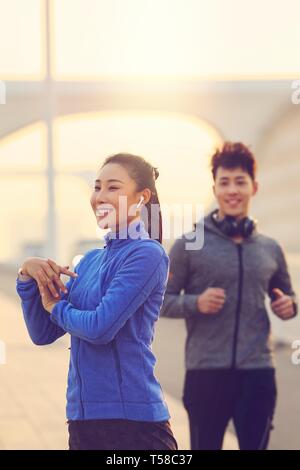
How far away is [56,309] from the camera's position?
2.35 metres

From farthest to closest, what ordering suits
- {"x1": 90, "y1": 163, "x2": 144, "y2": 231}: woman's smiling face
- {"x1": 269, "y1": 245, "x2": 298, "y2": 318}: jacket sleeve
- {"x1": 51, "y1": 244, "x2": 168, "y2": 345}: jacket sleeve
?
{"x1": 269, "y1": 245, "x2": 298, "y2": 318}: jacket sleeve, {"x1": 90, "y1": 163, "x2": 144, "y2": 231}: woman's smiling face, {"x1": 51, "y1": 244, "x2": 168, "y2": 345}: jacket sleeve

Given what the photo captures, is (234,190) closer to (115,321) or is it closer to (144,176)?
(144,176)

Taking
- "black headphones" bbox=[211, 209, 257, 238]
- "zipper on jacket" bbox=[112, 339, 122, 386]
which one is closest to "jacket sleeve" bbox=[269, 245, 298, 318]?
"black headphones" bbox=[211, 209, 257, 238]

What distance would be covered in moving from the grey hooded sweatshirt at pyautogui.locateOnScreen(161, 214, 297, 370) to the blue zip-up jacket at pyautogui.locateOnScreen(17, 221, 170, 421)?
4.19 feet

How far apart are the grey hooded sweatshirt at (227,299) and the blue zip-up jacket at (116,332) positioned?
1.28 m

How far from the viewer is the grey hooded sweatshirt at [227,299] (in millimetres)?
3662

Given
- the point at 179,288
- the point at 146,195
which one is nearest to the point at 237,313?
the point at 179,288

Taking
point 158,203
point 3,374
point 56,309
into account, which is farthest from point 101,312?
point 3,374

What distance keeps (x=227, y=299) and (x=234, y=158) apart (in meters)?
0.54

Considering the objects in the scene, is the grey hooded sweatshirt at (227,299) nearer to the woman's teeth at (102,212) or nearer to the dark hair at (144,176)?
the dark hair at (144,176)

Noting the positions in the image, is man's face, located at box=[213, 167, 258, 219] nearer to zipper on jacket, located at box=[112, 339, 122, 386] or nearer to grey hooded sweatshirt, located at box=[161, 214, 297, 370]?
grey hooded sweatshirt, located at box=[161, 214, 297, 370]

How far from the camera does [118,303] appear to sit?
2.30m

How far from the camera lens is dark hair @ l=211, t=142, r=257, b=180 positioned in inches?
147
